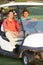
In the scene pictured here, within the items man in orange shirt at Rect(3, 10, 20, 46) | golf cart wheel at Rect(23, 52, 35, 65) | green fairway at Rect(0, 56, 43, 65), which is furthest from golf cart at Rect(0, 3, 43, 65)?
green fairway at Rect(0, 56, 43, 65)

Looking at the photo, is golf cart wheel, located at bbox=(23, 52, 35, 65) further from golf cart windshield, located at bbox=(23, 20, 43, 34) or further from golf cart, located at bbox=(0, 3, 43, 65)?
golf cart windshield, located at bbox=(23, 20, 43, 34)

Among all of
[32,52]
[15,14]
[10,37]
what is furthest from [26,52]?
[15,14]

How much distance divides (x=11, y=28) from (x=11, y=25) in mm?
111

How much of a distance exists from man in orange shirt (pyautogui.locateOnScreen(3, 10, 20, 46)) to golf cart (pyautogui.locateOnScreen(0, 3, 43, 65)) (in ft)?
0.37

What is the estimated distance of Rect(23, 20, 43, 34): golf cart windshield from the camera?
762 cm

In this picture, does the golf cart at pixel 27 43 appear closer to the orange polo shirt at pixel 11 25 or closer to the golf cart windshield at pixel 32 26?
the golf cart windshield at pixel 32 26

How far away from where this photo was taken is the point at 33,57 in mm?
7242

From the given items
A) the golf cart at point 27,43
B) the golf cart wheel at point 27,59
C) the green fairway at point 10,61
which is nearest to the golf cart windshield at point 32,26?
the golf cart at point 27,43

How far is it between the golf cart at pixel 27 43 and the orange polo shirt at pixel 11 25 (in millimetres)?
164

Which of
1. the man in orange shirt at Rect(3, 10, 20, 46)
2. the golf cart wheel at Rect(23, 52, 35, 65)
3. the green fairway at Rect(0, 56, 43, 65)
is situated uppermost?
the man in orange shirt at Rect(3, 10, 20, 46)

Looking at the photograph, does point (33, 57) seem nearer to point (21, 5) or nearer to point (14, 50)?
point (14, 50)

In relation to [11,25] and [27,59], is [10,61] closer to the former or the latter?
[11,25]

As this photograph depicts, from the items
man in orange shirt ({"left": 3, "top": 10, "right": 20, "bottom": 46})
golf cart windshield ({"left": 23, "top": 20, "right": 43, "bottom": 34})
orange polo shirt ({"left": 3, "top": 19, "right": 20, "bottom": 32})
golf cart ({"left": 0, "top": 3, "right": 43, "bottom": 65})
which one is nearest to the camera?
golf cart ({"left": 0, "top": 3, "right": 43, "bottom": 65})

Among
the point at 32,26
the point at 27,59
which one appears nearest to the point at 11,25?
the point at 32,26
